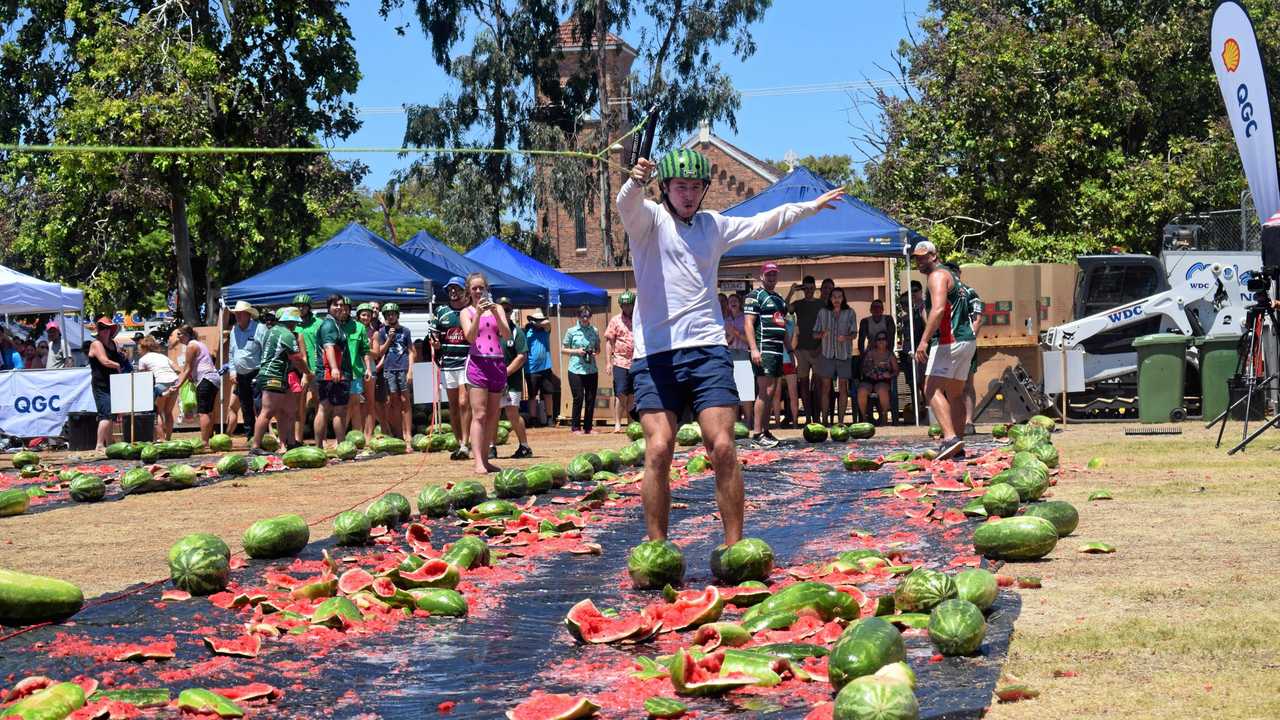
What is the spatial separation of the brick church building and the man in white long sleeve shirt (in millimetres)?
34052

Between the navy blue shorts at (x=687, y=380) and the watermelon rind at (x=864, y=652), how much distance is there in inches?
108

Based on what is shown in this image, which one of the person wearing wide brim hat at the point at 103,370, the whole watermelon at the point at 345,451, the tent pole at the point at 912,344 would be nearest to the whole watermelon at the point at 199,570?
the whole watermelon at the point at 345,451

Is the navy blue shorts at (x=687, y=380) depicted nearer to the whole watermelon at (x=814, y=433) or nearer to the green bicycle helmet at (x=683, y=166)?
the green bicycle helmet at (x=683, y=166)

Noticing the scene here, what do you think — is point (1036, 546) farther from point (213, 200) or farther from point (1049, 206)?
point (1049, 206)

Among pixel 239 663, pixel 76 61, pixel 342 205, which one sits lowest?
pixel 239 663

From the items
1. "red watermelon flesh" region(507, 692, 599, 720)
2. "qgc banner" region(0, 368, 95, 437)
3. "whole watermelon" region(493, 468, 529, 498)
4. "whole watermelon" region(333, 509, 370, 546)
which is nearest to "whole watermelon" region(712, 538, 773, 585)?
"red watermelon flesh" region(507, 692, 599, 720)

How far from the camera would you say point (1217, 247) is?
97.8ft

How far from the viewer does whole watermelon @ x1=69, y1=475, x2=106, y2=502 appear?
43.2ft

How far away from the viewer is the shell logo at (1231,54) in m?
15.9

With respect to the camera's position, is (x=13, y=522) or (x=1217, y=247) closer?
(x=13, y=522)

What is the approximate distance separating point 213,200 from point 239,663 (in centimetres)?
2693

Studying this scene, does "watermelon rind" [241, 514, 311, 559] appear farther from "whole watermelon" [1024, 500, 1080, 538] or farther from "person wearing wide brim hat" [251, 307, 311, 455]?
"person wearing wide brim hat" [251, 307, 311, 455]

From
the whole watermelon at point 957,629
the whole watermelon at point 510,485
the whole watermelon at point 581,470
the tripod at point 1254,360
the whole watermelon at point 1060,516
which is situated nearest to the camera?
the whole watermelon at point 957,629

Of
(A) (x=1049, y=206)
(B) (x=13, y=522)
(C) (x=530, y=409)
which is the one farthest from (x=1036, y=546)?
(A) (x=1049, y=206)
